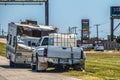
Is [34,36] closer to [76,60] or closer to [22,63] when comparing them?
[22,63]

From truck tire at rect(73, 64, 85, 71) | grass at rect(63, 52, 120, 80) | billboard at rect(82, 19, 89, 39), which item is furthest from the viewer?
billboard at rect(82, 19, 89, 39)

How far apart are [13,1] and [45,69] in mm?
55687

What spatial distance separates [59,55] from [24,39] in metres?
6.95

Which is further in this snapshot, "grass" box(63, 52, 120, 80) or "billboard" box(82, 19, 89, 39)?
"billboard" box(82, 19, 89, 39)

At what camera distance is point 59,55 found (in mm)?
27484

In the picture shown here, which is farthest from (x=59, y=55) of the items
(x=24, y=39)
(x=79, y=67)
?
(x=24, y=39)

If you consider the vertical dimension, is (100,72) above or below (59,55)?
below

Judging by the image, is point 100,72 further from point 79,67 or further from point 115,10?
point 115,10

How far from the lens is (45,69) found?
28609mm

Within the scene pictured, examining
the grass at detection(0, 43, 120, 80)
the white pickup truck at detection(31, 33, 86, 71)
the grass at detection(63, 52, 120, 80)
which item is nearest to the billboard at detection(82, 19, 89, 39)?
the grass at detection(0, 43, 120, 80)

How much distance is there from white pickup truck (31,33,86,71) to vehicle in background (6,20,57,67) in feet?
15.3

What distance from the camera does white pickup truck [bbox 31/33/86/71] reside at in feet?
90.2

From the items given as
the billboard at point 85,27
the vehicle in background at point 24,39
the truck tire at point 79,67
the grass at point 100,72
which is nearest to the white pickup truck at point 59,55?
the truck tire at point 79,67

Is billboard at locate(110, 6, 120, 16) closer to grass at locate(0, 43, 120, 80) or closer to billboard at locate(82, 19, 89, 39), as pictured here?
billboard at locate(82, 19, 89, 39)
